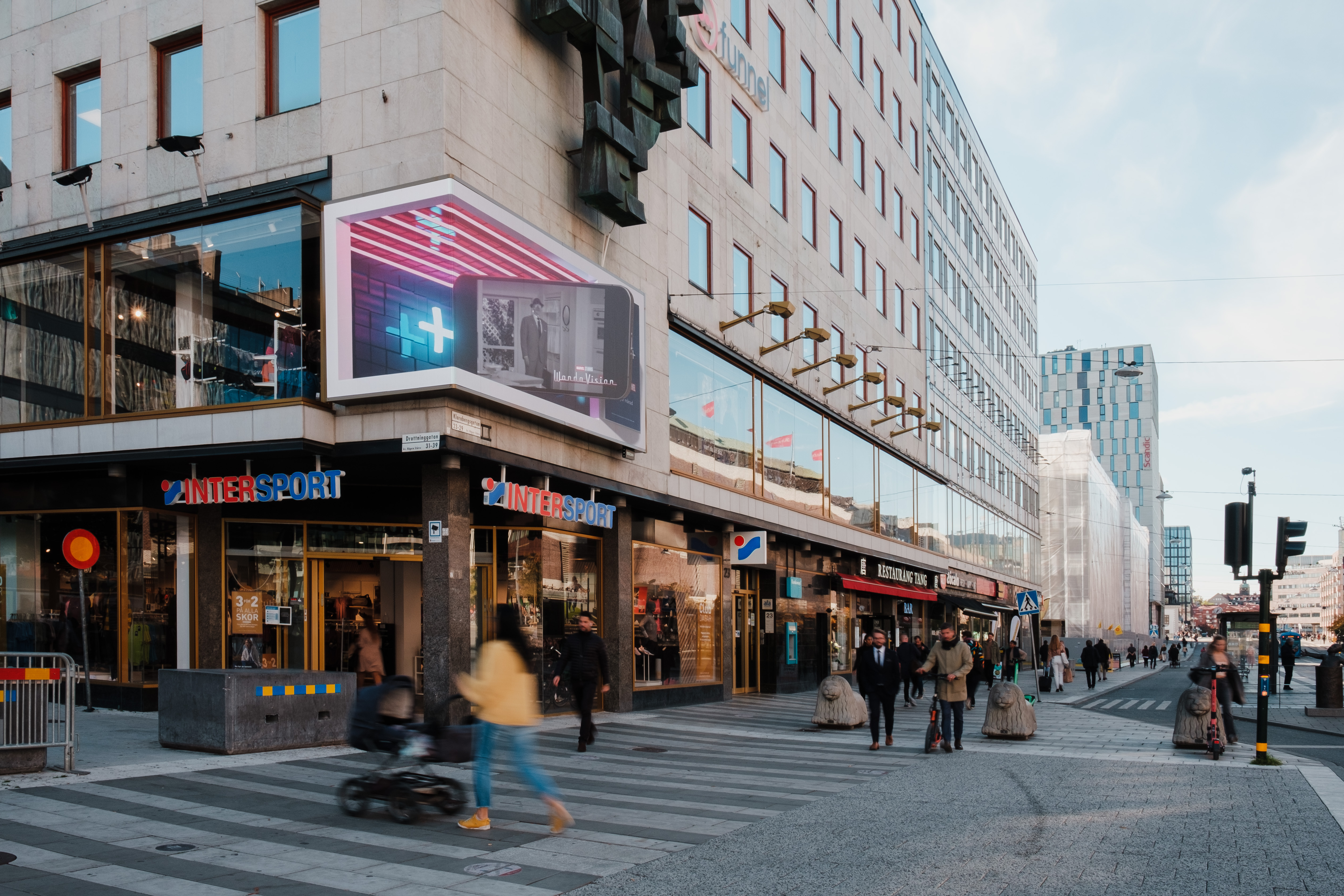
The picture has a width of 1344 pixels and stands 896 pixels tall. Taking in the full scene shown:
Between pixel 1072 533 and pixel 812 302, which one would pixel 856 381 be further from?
pixel 1072 533

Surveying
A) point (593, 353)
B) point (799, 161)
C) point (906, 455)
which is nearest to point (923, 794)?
point (593, 353)

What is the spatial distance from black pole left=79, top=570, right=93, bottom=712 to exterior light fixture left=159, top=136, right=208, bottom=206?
19.1 feet

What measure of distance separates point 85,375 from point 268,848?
1190 centimetres

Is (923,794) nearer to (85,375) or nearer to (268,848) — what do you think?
(268,848)

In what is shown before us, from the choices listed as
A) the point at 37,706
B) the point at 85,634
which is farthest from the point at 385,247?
the point at 37,706

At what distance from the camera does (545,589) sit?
64.4 feet

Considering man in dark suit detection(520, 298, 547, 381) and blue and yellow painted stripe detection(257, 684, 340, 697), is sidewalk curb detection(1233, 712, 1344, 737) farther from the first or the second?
blue and yellow painted stripe detection(257, 684, 340, 697)

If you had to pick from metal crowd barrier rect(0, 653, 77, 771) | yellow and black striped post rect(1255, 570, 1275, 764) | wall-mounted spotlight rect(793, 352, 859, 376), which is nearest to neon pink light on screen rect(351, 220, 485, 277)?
metal crowd barrier rect(0, 653, 77, 771)

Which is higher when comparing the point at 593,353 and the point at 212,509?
the point at 593,353

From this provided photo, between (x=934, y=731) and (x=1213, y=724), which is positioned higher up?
(x=1213, y=724)

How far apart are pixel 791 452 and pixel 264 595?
49.1ft

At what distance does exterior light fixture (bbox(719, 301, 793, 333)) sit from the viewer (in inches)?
918

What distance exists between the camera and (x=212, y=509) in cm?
1788

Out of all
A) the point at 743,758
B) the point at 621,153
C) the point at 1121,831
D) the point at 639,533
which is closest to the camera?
the point at 1121,831
